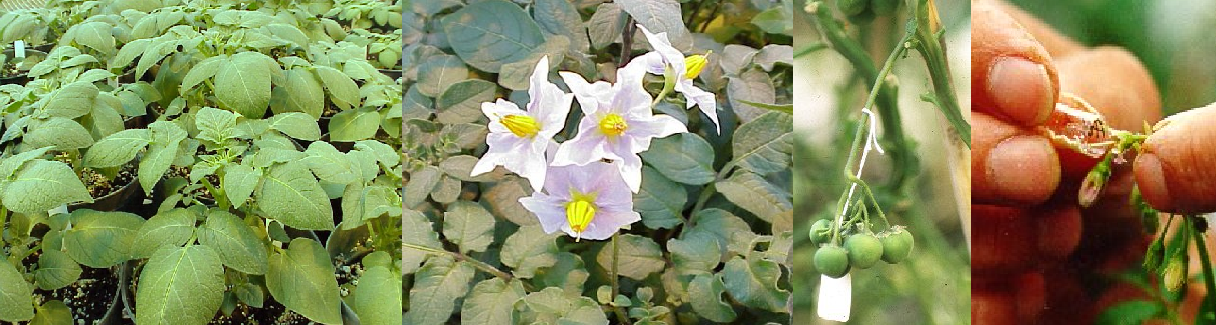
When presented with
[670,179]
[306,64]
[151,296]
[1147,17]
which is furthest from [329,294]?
[1147,17]

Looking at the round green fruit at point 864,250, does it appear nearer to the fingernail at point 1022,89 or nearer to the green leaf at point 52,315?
the fingernail at point 1022,89

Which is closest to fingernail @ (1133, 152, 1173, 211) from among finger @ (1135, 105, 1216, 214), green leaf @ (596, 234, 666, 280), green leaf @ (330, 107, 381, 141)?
finger @ (1135, 105, 1216, 214)

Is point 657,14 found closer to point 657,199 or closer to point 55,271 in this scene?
point 657,199

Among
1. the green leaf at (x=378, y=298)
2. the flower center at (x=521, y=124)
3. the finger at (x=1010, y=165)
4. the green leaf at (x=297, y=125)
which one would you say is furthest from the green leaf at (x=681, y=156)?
the green leaf at (x=297, y=125)

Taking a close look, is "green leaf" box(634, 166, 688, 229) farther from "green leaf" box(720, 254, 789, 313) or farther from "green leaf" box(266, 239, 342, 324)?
"green leaf" box(266, 239, 342, 324)

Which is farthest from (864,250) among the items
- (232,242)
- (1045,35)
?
(232,242)
